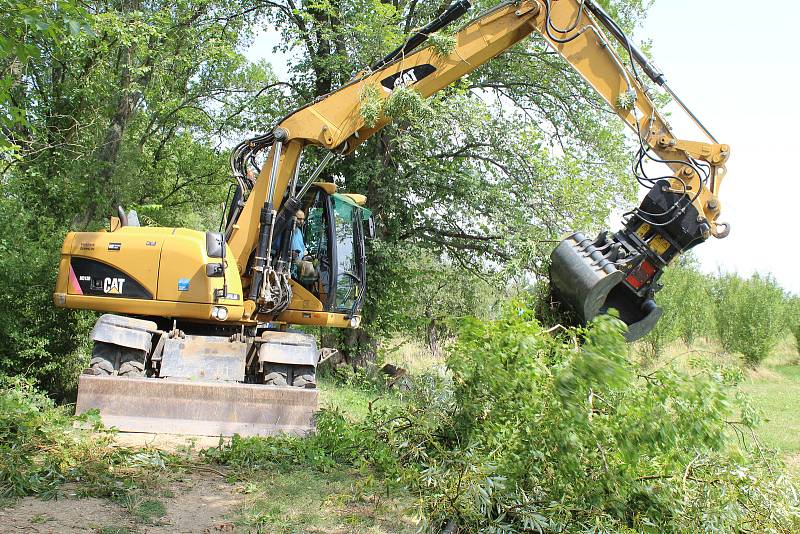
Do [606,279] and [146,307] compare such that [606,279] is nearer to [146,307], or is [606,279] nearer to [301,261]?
[301,261]

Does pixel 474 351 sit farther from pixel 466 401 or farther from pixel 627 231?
pixel 627 231

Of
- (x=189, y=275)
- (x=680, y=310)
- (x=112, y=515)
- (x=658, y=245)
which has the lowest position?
(x=112, y=515)

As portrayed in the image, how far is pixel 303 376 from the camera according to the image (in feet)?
26.1

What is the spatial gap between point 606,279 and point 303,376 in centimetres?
318

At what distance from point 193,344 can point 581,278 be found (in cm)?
390

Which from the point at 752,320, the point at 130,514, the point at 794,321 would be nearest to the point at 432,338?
the point at 752,320

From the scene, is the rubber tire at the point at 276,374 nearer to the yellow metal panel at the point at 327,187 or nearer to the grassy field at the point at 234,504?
the grassy field at the point at 234,504

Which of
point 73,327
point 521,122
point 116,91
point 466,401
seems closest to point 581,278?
point 466,401

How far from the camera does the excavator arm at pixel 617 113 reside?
23.6 ft

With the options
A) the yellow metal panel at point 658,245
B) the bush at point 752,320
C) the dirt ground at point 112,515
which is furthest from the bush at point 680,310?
the dirt ground at point 112,515

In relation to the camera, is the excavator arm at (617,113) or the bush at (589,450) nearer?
the bush at (589,450)

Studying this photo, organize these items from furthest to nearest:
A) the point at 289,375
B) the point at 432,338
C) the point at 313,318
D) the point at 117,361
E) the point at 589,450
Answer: the point at 432,338
the point at 313,318
the point at 289,375
the point at 117,361
the point at 589,450

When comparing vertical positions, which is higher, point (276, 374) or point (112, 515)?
point (276, 374)

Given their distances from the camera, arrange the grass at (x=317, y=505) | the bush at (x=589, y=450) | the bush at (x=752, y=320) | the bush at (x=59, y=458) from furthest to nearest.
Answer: the bush at (x=752, y=320), the bush at (x=59, y=458), the grass at (x=317, y=505), the bush at (x=589, y=450)
